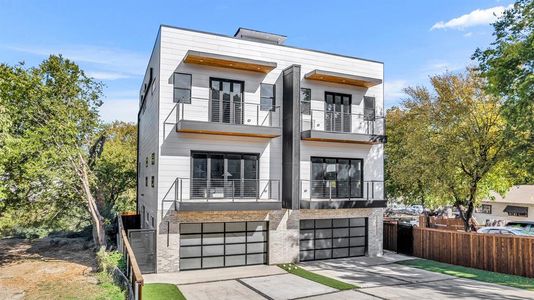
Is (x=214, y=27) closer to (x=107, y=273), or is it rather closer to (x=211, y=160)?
(x=211, y=160)

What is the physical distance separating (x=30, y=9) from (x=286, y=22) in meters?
11.6

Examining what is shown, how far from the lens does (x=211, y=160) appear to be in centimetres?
1620

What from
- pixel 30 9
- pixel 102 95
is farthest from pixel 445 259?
pixel 30 9

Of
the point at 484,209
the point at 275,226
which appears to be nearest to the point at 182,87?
the point at 275,226

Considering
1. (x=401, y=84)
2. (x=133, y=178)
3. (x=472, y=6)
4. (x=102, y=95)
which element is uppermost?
(x=472, y=6)

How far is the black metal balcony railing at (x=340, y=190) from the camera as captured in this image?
17.9 meters

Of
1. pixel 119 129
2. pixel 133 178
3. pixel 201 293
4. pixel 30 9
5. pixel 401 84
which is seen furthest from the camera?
pixel 119 129

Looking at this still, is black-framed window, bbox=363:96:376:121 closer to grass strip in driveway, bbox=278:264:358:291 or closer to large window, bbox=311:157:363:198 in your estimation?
large window, bbox=311:157:363:198

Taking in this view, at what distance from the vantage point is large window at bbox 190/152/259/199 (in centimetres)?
1585

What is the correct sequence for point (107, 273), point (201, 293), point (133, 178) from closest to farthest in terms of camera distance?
point (201, 293) < point (107, 273) < point (133, 178)

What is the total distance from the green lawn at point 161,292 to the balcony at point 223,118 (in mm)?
6056

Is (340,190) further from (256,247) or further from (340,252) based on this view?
(256,247)

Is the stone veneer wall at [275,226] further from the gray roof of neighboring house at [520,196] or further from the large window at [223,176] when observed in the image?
the gray roof of neighboring house at [520,196]

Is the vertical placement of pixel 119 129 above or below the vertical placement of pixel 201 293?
above
